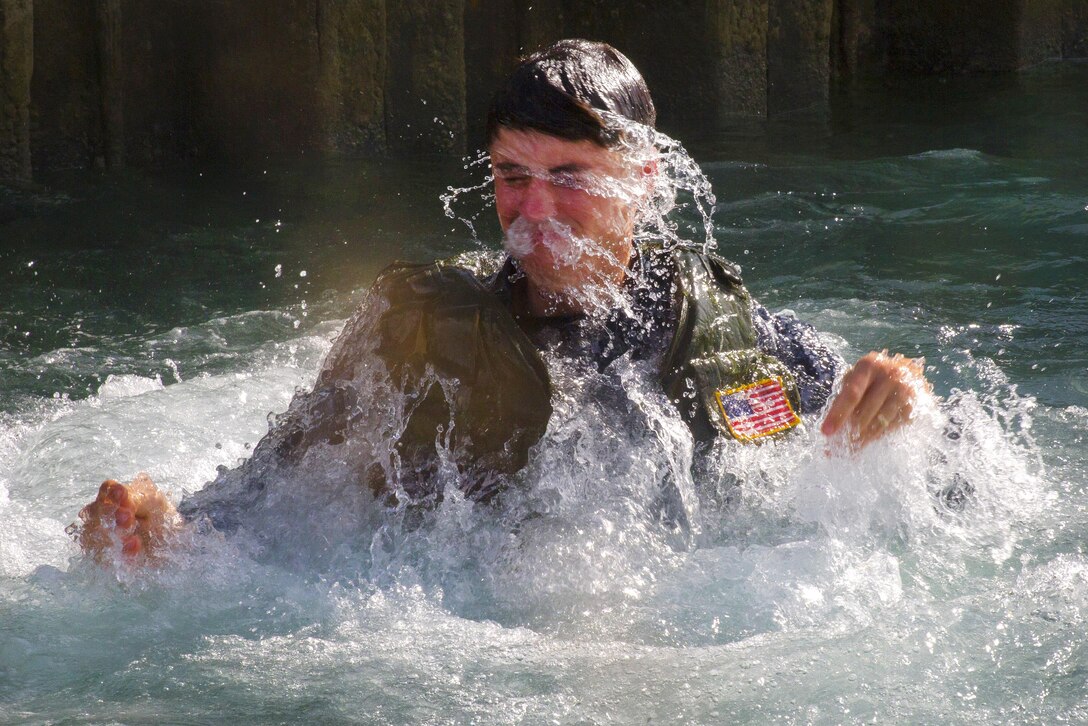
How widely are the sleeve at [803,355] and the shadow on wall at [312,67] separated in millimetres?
5000

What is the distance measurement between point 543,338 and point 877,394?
772 mm

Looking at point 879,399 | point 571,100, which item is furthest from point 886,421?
point 571,100

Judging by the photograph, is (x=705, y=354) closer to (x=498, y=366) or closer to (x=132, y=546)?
(x=498, y=366)

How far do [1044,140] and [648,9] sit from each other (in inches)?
109

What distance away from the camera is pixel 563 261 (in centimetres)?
296

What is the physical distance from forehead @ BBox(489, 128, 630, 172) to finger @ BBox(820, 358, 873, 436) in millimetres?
686

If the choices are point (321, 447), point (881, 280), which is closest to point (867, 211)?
point (881, 280)

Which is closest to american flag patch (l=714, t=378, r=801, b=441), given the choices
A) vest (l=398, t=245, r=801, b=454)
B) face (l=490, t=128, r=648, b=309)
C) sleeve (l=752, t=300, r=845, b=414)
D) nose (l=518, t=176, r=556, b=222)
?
vest (l=398, t=245, r=801, b=454)

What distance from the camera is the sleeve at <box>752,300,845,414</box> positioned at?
3.25m

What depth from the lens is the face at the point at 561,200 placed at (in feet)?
9.41

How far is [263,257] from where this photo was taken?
650cm

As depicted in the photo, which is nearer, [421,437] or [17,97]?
[421,437]

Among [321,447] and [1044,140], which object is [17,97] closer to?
[321,447]

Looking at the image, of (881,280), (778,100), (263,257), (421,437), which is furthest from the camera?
(778,100)
